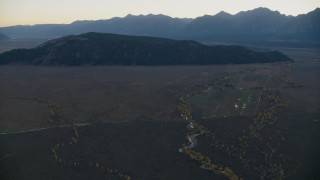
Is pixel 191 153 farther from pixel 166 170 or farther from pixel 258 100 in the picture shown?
pixel 258 100

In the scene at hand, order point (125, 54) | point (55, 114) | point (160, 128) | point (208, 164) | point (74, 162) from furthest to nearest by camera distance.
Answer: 1. point (125, 54)
2. point (55, 114)
3. point (160, 128)
4. point (74, 162)
5. point (208, 164)

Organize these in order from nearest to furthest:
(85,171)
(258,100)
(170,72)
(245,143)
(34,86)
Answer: (85,171), (245,143), (258,100), (34,86), (170,72)

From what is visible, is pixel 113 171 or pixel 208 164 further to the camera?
pixel 208 164

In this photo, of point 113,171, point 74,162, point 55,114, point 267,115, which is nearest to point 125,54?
point 55,114

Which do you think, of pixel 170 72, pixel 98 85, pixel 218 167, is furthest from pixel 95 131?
pixel 170 72

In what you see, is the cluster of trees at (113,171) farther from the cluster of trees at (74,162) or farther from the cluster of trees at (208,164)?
the cluster of trees at (208,164)

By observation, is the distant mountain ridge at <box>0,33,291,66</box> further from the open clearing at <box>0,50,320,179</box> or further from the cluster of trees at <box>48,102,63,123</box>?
the cluster of trees at <box>48,102,63,123</box>

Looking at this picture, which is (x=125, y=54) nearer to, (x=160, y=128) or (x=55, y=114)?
(x=55, y=114)

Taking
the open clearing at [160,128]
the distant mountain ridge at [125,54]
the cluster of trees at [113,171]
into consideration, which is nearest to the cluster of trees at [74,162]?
the cluster of trees at [113,171]
